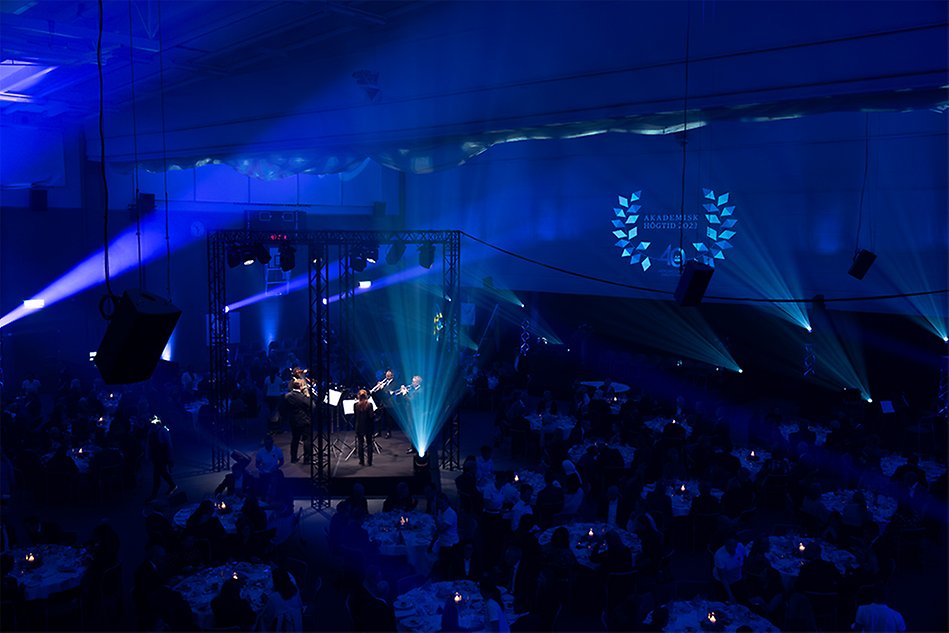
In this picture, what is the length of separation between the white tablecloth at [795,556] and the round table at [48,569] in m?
6.60

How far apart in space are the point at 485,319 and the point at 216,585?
1304cm

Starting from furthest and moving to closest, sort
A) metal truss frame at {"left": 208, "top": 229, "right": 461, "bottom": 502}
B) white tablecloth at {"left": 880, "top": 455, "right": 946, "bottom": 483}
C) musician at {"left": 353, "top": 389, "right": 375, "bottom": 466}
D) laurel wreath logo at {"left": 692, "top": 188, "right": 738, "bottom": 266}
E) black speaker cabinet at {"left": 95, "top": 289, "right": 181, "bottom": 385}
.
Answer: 1. laurel wreath logo at {"left": 692, "top": 188, "right": 738, "bottom": 266}
2. musician at {"left": 353, "top": 389, "right": 375, "bottom": 466}
3. metal truss frame at {"left": 208, "top": 229, "right": 461, "bottom": 502}
4. white tablecloth at {"left": 880, "top": 455, "right": 946, "bottom": 483}
5. black speaker cabinet at {"left": 95, "top": 289, "right": 181, "bottom": 385}

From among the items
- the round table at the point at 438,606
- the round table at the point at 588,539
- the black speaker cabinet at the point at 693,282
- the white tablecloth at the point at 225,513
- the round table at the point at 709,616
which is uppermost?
the black speaker cabinet at the point at 693,282

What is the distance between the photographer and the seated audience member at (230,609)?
6008mm

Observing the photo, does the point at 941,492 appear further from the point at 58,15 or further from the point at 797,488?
the point at 58,15

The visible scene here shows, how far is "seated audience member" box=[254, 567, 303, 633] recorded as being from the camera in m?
5.88

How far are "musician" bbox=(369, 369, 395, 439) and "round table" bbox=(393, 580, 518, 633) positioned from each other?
19.9ft

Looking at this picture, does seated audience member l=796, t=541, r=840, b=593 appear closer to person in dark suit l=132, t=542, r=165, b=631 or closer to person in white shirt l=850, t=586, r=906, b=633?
person in white shirt l=850, t=586, r=906, b=633

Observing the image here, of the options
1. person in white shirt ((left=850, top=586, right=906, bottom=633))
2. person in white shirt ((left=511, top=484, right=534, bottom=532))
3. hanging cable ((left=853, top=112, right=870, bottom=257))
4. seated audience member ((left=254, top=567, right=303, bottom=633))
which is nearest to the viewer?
person in white shirt ((left=850, top=586, right=906, bottom=633))

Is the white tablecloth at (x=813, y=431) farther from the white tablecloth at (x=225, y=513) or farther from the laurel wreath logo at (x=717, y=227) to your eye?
the white tablecloth at (x=225, y=513)

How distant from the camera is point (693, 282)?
6.45 metres

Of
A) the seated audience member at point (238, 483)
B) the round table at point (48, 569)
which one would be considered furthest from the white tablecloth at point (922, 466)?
the round table at point (48, 569)

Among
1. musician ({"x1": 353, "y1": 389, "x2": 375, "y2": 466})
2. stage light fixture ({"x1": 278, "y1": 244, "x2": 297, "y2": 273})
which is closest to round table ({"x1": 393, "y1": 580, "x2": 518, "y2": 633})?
musician ({"x1": 353, "y1": 389, "x2": 375, "y2": 466})

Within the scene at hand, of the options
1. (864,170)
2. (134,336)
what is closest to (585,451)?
(864,170)
